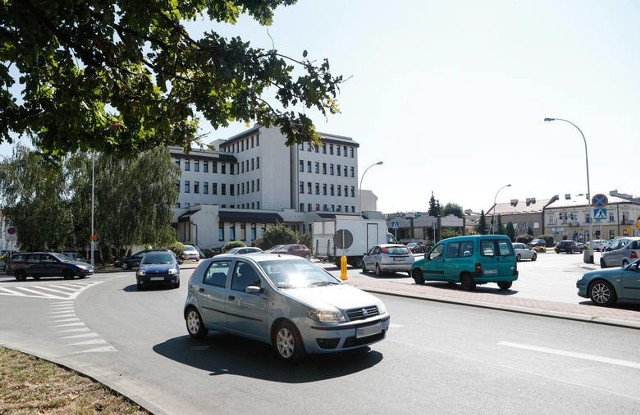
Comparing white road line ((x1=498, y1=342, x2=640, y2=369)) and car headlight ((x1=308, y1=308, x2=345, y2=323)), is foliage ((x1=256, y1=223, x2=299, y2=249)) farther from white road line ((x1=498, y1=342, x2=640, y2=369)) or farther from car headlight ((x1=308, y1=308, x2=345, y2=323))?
car headlight ((x1=308, y1=308, x2=345, y2=323))

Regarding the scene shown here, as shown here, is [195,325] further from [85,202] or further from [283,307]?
[85,202]

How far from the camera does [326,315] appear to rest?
690cm

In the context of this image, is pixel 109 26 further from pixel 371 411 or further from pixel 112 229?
pixel 112 229

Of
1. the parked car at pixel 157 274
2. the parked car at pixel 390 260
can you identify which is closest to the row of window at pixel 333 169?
the parked car at pixel 390 260

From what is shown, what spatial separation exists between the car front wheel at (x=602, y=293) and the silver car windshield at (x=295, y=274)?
8.26 meters

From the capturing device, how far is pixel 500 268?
16672mm

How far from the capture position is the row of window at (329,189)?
73.6m

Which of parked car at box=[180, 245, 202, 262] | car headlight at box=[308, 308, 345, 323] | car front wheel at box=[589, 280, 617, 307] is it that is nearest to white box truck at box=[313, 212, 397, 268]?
parked car at box=[180, 245, 202, 262]

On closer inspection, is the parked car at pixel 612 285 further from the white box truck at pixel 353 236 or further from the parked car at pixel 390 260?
the white box truck at pixel 353 236

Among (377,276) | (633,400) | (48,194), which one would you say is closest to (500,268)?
(377,276)

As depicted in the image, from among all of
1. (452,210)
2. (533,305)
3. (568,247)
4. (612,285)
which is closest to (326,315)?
(533,305)

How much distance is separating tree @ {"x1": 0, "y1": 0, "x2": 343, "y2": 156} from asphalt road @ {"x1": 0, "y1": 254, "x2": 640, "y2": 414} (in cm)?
332

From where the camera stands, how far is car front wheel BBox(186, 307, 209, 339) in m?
9.11

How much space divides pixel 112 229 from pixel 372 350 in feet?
116
